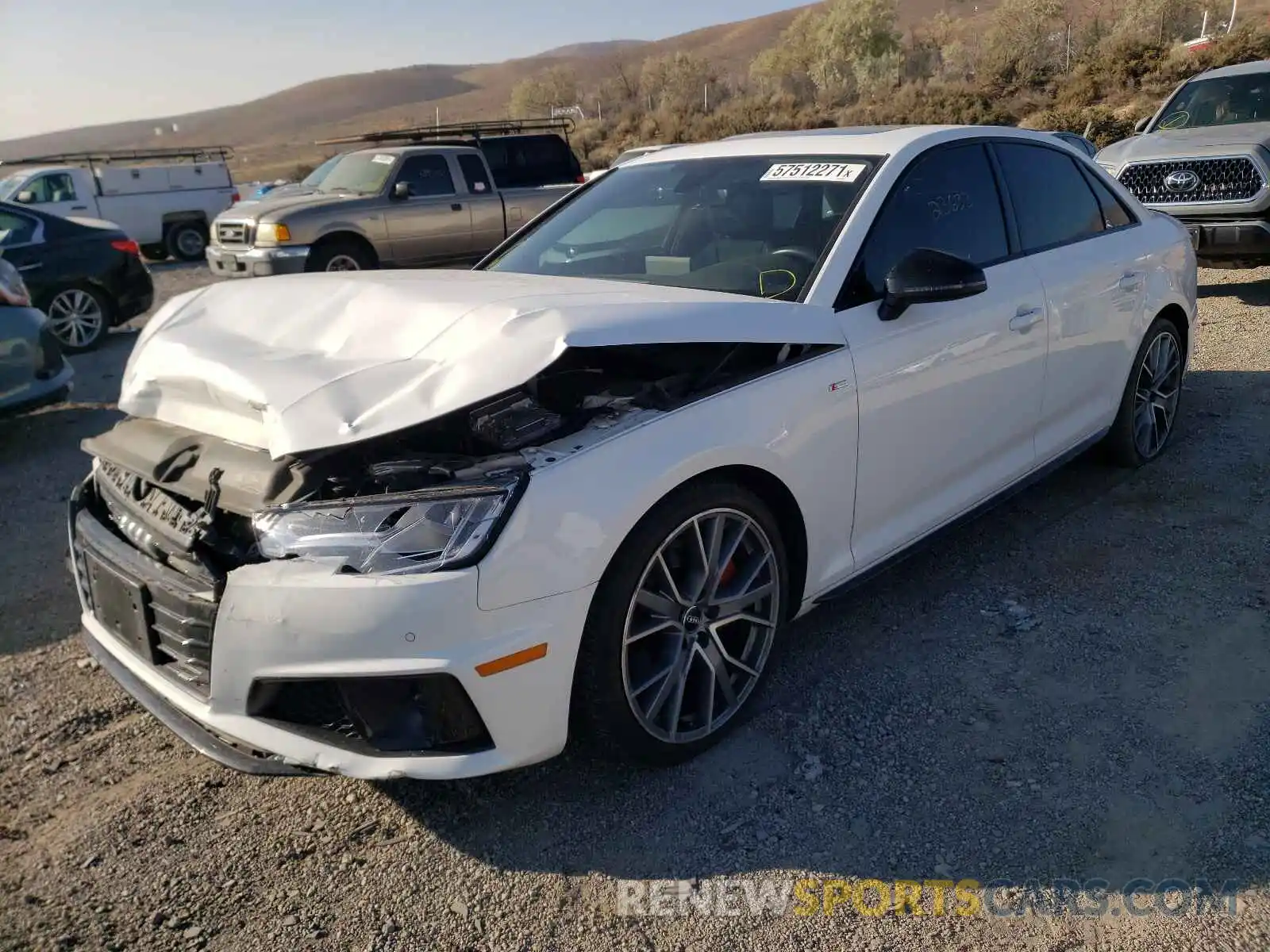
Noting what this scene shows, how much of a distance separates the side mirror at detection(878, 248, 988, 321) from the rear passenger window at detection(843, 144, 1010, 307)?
0.16m

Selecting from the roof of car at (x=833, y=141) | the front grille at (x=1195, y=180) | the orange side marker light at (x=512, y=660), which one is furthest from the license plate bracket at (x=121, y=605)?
the front grille at (x=1195, y=180)

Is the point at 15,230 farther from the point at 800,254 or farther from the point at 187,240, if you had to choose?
the point at 187,240

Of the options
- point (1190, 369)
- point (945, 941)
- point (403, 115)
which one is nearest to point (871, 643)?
point (945, 941)

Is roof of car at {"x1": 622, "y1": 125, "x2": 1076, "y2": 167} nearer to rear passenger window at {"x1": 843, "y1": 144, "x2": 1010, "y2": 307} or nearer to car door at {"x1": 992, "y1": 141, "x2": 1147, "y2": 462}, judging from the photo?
rear passenger window at {"x1": 843, "y1": 144, "x2": 1010, "y2": 307}

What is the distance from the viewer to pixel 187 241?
19406 millimetres

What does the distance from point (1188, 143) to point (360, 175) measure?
372 inches

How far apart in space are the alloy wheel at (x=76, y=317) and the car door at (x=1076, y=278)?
885cm

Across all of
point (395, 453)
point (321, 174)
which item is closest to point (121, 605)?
point (395, 453)

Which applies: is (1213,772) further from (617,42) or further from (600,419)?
(617,42)

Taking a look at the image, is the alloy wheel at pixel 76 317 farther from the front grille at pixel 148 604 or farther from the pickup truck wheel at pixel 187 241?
the pickup truck wheel at pixel 187 241

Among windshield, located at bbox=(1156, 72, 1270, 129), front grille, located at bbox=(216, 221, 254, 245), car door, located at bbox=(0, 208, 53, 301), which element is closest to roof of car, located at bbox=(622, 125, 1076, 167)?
windshield, located at bbox=(1156, 72, 1270, 129)

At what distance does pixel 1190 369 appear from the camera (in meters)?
6.93

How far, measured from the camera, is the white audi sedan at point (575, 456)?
2387mm

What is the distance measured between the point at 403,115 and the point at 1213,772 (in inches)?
4092
